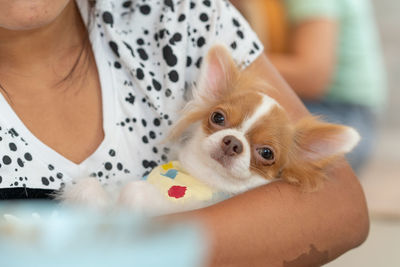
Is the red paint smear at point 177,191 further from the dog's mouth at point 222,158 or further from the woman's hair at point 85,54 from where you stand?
the woman's hair at point 85,54

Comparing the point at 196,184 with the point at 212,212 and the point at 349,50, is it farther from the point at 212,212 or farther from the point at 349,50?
the point at 349,50

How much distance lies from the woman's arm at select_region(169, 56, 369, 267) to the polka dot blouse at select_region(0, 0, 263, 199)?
0.26 meters

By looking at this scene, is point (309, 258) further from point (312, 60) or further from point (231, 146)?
point (312, 60)

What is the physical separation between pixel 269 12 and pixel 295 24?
12cm

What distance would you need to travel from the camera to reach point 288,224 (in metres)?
0.94

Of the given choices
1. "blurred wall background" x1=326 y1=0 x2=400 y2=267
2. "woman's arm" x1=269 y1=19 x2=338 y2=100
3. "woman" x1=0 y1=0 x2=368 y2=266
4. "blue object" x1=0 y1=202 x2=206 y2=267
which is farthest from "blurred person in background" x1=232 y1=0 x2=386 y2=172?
"blue object" x1=0 y1=202 x2=206 y2=267

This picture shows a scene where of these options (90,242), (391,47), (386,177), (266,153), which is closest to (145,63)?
(266,153)

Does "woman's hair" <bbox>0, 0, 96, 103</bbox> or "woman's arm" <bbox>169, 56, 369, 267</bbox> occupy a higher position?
"woman's hair" <bbox>0, 0, 96, 103</bbox>

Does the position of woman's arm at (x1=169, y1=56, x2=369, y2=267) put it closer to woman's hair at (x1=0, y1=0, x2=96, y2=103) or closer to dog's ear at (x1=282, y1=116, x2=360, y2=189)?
dog's ear at (x1=282, y1=116, x2=360, y2=189)

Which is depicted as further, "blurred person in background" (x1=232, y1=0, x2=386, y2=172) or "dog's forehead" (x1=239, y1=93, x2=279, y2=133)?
"blurred person in background" (x1=232, y1=0, x2=386, y2=172)

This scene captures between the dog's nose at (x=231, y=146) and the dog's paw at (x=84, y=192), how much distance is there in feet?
0.74

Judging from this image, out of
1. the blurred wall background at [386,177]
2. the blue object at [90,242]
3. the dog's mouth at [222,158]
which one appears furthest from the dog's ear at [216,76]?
the blue object at [90,242]

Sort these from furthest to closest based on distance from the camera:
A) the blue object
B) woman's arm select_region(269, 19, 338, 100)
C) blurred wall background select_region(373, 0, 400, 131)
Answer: blurred wall background select_region(373, 0, 400, 131)
woman's arm select_region(269, 19, 338, 100)
the blue object

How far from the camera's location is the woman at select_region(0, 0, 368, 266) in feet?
3.16
